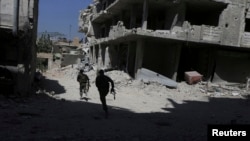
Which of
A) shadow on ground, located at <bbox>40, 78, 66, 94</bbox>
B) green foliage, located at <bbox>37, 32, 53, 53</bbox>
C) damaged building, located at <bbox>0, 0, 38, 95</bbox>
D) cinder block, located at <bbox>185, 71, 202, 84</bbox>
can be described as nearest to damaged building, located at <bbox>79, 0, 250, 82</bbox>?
cinder block, located at <bbox>185, 71, 202, 84</bbox>

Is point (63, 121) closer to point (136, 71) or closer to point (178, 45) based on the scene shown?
point (136, 71)

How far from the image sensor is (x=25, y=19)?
45.8 ft

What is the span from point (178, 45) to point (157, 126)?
1501cm

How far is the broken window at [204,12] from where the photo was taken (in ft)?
81.8

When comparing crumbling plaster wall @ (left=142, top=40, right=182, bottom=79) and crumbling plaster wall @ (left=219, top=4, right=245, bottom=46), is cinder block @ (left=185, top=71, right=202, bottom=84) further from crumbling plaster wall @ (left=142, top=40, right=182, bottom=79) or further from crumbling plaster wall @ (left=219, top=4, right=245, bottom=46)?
crumbling plaster wall @ (left=219, top=4, right=245, bottom=46)

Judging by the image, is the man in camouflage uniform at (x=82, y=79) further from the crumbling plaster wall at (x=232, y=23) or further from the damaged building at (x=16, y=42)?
the crumbling plaster wall at (x=232, y=23)

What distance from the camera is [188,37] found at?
76.9 ft

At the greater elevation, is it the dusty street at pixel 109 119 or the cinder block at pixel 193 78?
the cinder block at pixel 193 78

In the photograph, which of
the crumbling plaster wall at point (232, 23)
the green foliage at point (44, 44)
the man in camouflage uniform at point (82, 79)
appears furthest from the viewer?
the green foliage at point (44, 44)

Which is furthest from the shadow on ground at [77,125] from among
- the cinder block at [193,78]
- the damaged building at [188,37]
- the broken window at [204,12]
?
the broken window at [204,12]

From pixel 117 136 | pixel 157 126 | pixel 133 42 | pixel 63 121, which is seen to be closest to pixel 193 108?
pixel 157 126

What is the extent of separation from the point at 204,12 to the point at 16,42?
55.5 feet

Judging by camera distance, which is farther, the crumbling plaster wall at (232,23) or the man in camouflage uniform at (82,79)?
the crumbling plaster wall at (232,23)

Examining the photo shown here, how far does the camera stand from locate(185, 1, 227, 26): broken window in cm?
2492
